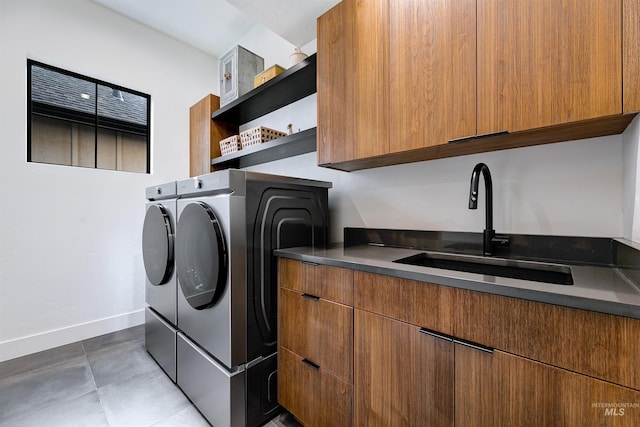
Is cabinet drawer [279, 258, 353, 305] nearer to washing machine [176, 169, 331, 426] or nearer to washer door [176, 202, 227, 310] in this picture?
washing machine [176, 169, 331, 426]

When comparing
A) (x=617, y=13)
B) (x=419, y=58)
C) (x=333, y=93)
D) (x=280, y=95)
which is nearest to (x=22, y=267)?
(x=280, y=95)

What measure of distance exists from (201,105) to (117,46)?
38.3 inches

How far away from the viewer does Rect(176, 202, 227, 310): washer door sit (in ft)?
4.56

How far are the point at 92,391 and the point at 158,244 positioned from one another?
103cm

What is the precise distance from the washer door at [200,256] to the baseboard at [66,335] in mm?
1598

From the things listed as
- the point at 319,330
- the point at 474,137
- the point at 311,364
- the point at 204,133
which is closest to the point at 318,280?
the point at 319,330

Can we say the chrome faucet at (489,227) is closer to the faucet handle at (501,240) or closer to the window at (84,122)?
the faucet handle at (501,240)

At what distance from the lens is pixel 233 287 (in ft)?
4.44

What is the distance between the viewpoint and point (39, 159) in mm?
2393

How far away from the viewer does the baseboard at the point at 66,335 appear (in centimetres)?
216

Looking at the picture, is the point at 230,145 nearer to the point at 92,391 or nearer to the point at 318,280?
the point at 318,280

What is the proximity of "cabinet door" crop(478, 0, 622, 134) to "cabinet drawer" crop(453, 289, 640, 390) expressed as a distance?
2.15 ft

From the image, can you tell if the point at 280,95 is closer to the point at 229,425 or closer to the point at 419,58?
the point at 419,58

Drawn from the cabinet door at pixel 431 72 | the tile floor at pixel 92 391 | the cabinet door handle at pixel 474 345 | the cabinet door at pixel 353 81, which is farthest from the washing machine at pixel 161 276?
the cabinet door handle at pixel 474 345
